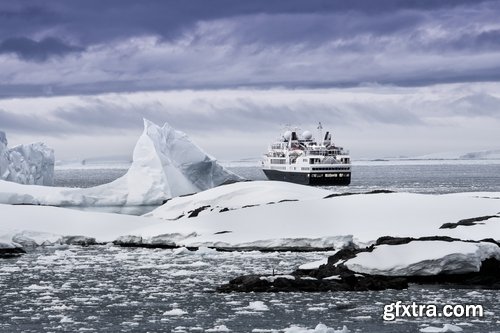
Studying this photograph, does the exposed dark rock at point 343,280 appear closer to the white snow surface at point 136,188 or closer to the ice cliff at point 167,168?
the white snow surface at point 136,188

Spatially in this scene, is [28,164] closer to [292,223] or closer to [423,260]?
[292,223]

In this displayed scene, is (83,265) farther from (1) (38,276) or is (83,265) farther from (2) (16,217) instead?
(2) (16,217)

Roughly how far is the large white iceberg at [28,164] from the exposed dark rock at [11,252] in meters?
34.7

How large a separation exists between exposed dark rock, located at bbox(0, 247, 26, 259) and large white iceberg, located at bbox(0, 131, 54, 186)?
34.7 metres

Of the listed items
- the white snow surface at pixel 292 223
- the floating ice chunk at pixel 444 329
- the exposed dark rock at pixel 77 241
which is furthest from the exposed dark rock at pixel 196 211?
the floating ice chunk at pixel 444 329

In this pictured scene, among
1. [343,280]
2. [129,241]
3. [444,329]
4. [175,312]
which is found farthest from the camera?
[129,241]

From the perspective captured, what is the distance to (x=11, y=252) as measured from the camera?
121 ft

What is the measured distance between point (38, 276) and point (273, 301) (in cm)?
963

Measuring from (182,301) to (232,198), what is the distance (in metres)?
27.0

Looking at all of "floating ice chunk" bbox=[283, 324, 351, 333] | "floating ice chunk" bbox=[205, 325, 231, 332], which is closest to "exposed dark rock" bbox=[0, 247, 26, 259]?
"floating ice chunk" bbox=[205, 325, 231, 332]

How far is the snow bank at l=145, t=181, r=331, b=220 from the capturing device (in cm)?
4909

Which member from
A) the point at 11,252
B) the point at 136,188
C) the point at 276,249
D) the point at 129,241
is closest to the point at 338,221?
the point at 276,249

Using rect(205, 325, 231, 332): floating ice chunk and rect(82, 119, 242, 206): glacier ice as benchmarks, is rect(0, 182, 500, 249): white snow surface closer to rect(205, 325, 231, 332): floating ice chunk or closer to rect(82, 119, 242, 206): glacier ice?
rect(82, 119, 242, 206): glacier ice

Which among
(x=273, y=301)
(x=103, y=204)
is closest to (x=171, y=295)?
(x=273, y=301)
